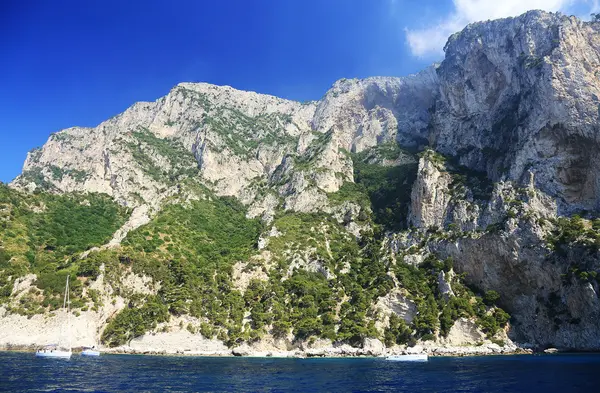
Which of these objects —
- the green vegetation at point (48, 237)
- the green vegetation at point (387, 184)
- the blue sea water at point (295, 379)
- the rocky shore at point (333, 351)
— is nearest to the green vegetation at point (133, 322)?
the rocky shore at point (333, 351)

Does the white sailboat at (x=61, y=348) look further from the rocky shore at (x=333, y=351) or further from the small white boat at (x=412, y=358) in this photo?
the small white boat at (x=412, y=358)

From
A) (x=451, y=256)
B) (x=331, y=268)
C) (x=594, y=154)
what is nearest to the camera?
(x=594, y=154)

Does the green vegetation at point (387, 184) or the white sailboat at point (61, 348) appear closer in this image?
the white sailboat at point (61, 348)

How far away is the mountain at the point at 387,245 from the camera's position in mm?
93750

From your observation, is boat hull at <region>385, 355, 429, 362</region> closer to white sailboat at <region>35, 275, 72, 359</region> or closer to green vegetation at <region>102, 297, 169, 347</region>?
green vegetation at <region>102, 297, 169, 347</region>

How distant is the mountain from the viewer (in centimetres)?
9375

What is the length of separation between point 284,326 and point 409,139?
12493cm

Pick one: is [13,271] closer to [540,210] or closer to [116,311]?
[116,311]

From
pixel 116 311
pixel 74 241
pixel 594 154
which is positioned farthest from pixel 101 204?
pixel 594 154

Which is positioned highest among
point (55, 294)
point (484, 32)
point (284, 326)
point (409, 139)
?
point (484, 32)

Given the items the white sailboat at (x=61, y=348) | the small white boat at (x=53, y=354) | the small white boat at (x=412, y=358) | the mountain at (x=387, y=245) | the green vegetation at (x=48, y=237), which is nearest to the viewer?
the small white boat at (x=412, y=358)

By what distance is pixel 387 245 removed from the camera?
12550cm

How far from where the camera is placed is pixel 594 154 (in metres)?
102

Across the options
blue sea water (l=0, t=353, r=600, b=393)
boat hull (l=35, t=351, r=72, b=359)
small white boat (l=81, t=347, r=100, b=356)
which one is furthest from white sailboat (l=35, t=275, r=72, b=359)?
blue sea water (l=0, t=353, r=600, b=393)
